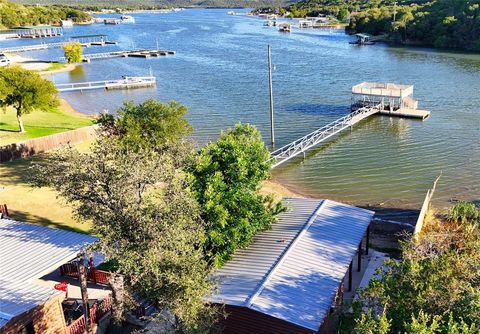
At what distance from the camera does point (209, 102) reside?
58.7 m

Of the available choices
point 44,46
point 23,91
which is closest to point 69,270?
point 23,91

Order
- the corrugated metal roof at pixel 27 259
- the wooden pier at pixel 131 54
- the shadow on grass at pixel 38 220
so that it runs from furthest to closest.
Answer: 1. the wooden pier at pixel 131 54
2. the shadow on grass at pixel 38 220
3. the corrugated metal roof at pixel 27 259

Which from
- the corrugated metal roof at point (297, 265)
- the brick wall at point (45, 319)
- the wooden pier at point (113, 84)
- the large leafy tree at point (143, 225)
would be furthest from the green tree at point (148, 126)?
the wooden pier at point (113, 84)

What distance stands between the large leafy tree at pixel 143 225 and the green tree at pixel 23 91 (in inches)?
1141

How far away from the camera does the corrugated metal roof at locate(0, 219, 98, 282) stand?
16.5 m

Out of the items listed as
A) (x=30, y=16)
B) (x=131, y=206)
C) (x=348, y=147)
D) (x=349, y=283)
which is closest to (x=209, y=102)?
(x=348, y=147)

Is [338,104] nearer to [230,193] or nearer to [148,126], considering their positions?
[148,126]

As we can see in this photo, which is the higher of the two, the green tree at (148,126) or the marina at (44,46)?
→ the marina at (44,46)

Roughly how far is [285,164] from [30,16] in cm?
18893

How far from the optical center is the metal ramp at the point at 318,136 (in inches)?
1487

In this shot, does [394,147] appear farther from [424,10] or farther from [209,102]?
[424,10]

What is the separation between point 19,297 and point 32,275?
1171 mm

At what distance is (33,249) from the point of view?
59.5 feet

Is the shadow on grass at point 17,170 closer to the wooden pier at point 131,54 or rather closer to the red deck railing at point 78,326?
the red deck railing at point 78,326
